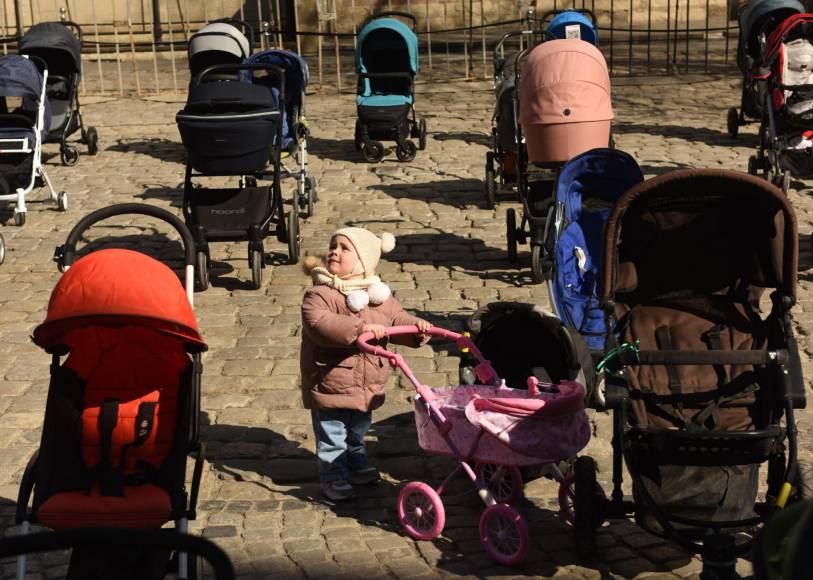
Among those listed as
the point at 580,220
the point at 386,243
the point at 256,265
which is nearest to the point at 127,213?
the point at 386,243

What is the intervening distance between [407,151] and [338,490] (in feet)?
29.4

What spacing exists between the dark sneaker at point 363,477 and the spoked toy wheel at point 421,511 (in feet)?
1.70

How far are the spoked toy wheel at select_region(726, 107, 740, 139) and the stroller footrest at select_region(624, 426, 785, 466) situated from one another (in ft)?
34.8

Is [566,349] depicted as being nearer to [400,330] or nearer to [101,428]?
[400,330]

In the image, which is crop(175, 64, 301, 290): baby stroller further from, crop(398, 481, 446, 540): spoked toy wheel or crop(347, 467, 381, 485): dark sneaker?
crop(398, 481, 446, 540): spoked toy wheel

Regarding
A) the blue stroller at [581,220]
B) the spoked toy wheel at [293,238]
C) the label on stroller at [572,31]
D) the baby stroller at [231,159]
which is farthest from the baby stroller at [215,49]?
the blue stroller at [581,220]

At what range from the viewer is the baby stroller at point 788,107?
1247 centimetres

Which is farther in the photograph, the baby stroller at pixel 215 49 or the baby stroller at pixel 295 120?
the baby stroller at pixel 215 49

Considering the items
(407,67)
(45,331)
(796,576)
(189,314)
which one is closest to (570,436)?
(189,314)

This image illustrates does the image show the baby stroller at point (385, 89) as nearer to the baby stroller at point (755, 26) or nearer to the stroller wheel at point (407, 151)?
the stroller wheel at point (407, 151)

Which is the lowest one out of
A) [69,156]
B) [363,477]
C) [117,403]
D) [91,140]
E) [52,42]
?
[363,477]

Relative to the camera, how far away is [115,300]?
17.7 ft

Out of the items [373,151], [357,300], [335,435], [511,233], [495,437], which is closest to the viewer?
[495,437]

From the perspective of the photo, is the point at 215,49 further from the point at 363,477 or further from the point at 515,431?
the point at 515,431
